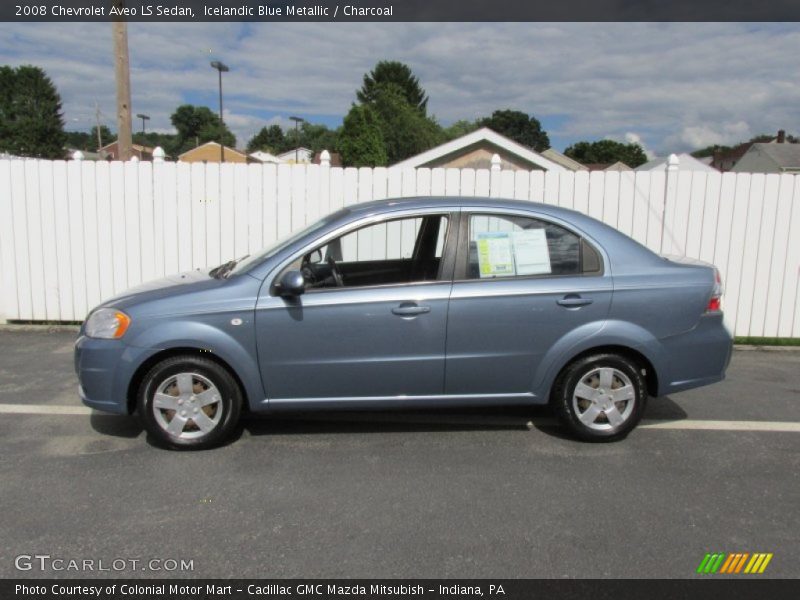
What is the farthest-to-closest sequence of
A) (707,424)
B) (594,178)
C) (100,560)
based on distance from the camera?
(594,178) < (707,424) < (100,560)

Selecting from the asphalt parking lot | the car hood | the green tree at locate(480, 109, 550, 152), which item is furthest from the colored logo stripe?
the green tree at locate(480, 109, 550, 152)

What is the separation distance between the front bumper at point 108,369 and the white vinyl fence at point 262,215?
142 inches

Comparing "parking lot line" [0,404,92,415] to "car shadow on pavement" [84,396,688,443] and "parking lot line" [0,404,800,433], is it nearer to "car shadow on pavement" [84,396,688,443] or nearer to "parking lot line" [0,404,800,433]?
"parking lot line" [0,404,800,433]

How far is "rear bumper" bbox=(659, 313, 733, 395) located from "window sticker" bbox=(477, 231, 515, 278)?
46.4 inches

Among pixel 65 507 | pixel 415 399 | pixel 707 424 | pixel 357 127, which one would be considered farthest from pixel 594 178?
pixel 357 127

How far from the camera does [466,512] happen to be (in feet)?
10.9

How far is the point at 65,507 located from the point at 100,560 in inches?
25.1

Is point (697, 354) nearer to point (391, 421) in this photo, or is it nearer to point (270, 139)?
point (391, 421)

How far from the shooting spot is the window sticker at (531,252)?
4156 mm

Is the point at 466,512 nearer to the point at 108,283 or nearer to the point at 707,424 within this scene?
the point at 707,424

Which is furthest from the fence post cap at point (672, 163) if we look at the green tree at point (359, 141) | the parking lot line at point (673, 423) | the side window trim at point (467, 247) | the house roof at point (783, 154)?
the house roof at point (783, 154)

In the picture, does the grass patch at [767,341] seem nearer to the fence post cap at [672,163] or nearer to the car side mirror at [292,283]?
the fence post cap at [672,163]

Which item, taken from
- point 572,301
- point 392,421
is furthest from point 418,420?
point 572,301

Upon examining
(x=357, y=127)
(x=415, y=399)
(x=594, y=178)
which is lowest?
(x=415, y=399)
